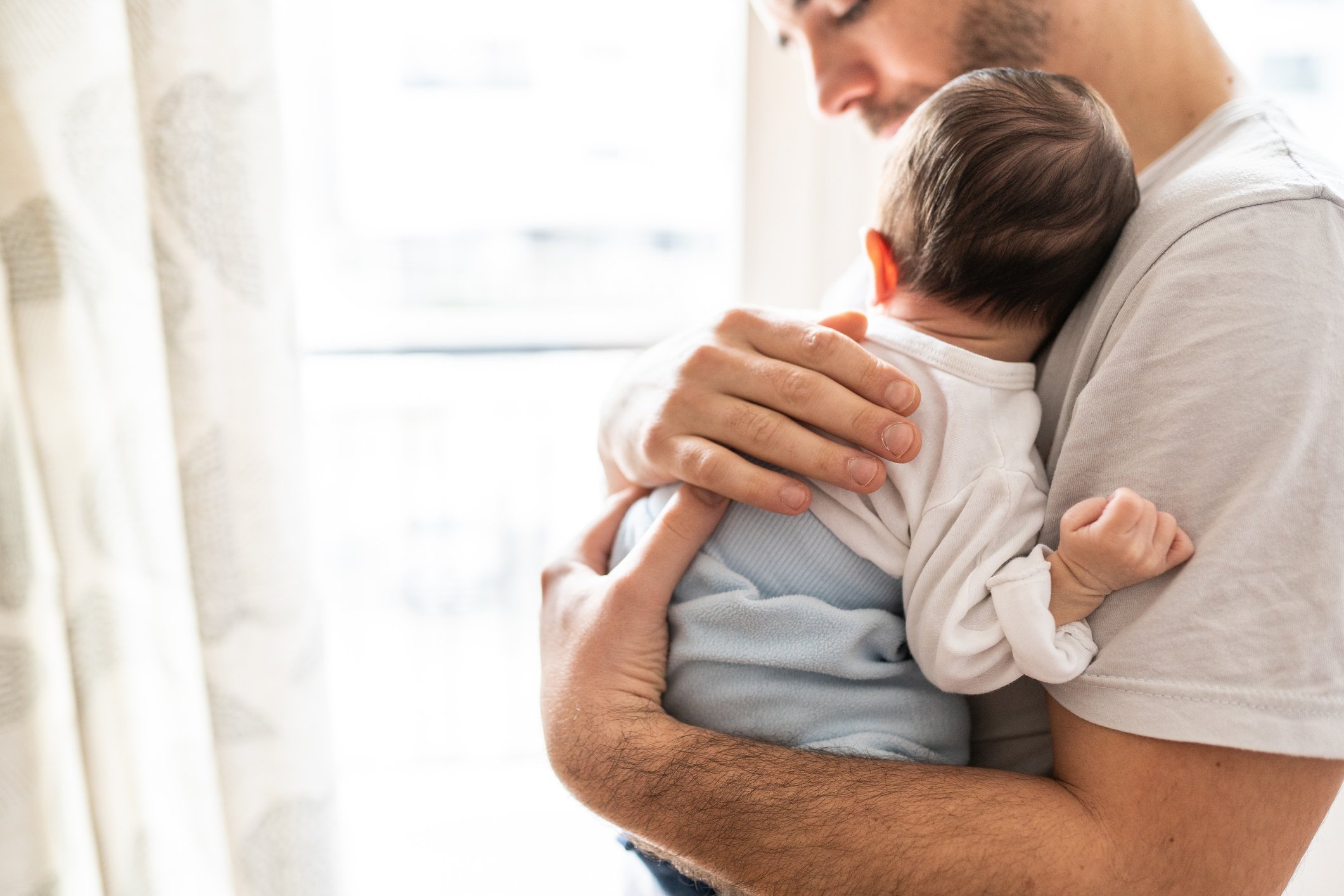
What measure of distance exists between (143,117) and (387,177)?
748mm

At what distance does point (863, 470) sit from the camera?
0.77 m

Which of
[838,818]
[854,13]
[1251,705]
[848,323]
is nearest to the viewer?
[1251,705]

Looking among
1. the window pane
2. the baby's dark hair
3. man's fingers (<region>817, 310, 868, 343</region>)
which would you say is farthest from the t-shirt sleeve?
the window pane

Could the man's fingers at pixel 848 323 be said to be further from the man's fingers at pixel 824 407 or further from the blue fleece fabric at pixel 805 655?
the blue fleece fabric at pixel 805 655

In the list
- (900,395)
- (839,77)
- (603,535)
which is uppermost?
(839,77)

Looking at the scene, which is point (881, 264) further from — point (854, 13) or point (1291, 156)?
point (854, 13)

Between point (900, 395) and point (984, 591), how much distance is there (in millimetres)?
177

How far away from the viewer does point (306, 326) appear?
5.48 ft

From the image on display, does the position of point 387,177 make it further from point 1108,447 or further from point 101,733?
point 1108,447

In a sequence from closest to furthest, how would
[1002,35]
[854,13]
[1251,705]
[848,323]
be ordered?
[1251,705] < [848,323] < [1002,35] < [854,13]

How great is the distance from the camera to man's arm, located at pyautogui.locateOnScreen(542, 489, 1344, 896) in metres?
0.64

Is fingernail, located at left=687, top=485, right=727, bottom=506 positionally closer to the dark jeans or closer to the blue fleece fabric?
the blue fleece fabric

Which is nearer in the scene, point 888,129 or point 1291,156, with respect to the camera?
point 1291,156

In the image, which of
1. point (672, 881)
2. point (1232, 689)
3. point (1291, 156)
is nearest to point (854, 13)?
point (1291, 156)
